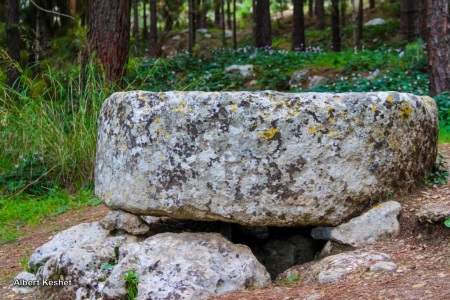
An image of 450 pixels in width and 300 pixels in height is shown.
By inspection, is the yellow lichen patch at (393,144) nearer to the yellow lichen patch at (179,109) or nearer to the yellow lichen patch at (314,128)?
the yellow lichen patch at (314,128)

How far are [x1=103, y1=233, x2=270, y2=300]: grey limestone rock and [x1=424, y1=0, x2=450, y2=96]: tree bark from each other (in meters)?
6.35

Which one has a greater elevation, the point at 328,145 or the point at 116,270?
the point at 328,145

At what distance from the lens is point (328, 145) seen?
336cm

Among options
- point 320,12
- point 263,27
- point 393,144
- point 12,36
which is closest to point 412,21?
point 263,27

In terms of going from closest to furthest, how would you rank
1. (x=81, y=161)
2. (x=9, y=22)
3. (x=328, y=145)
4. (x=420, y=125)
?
(x=328, y=145) < (x=420, y=125) < (x=81, y=161) < (x=9, y=22)

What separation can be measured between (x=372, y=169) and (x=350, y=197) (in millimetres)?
226

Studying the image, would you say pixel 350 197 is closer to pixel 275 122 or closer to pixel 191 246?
pixel 275 122

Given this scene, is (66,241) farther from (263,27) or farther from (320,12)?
(320,12)

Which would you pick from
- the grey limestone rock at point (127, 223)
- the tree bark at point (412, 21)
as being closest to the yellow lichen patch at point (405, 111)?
the grey limestone rock at point (127, 223)

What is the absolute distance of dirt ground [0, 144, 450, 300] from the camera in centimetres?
272

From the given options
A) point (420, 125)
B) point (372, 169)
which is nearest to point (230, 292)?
point (372, 169)

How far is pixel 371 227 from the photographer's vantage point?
3.48 metres

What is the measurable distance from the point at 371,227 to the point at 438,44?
599cm

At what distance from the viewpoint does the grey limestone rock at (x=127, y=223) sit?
379 centimetres
